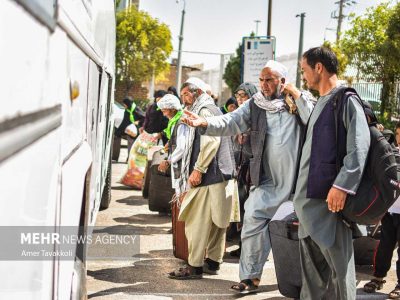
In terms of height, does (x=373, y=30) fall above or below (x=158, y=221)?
above

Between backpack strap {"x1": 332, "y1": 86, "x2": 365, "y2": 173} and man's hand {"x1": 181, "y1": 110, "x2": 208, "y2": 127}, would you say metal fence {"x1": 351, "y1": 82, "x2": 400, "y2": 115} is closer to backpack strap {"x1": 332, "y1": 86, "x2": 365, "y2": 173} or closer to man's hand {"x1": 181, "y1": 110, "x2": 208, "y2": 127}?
man's hand {"x1": 181, "y1": 110, "x2": 208, "y2": 127}

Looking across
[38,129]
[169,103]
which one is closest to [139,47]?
[169,103]

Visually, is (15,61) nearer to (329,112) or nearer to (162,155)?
(329,112)

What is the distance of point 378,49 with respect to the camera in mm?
22078

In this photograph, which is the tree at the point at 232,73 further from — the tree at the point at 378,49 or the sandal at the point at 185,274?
the sandal at the point at 185,274

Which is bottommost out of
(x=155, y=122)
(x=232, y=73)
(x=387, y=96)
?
(x=155, y=122)

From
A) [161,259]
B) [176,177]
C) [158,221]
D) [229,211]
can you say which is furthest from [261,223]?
[158,221]

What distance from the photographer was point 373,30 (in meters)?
23.5

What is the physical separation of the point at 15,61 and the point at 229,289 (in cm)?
473

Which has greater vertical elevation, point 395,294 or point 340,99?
point 340,99

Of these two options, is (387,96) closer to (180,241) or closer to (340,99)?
(180,241)

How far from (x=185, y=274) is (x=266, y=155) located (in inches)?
51.3

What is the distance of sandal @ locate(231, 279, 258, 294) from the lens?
5.70 meters

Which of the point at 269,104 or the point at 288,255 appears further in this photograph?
the point at 269,104
